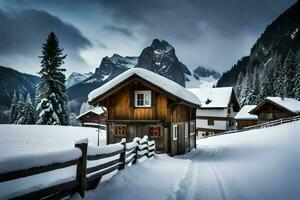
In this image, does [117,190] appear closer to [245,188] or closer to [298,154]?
[245,188]

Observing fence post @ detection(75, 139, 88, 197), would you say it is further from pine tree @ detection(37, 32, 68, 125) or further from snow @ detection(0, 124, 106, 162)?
pine tree @ detection(37, 32, 68, 125)

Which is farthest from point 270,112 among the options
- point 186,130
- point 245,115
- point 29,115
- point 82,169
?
point 82,169

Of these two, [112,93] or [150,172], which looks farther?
[112,93]

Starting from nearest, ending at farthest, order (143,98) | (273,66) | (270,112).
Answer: (143,98) → (270,112) → (273,66)

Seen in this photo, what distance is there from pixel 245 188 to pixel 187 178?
7.48 feet

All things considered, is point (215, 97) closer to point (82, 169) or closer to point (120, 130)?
point (120, 130)

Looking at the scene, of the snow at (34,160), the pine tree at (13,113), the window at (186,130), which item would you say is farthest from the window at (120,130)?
the pine tree at (13,113)

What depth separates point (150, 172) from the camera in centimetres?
1124

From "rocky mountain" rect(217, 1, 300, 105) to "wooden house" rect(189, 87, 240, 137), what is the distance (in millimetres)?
11677

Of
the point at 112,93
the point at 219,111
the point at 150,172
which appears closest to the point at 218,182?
the point at 150,172

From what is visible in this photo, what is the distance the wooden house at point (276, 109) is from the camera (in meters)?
49.3

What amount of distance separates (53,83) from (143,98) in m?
26.9

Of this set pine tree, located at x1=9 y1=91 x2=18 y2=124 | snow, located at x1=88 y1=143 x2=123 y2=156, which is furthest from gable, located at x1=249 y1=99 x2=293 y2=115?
pine tree, located at x1=9 y1=91 x2=18 y2=124

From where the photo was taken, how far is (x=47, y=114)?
139 feet
